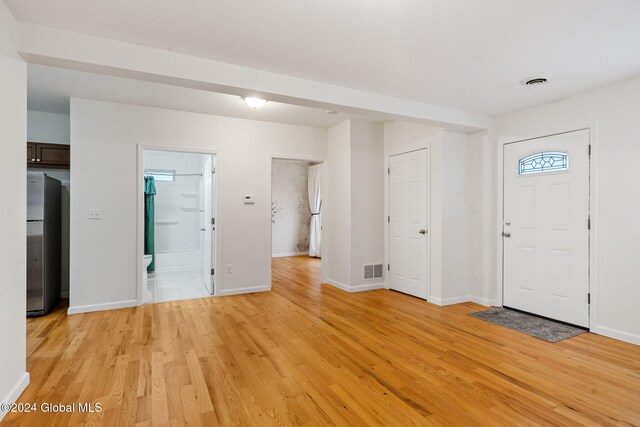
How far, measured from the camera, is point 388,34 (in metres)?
2.32

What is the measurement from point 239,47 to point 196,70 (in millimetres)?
419

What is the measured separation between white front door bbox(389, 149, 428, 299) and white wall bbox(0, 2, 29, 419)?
4182mm

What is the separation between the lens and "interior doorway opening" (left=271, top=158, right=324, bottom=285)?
30.1 feet

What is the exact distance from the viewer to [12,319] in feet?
6.86

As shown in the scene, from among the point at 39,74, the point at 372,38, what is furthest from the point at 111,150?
the point at 372,38

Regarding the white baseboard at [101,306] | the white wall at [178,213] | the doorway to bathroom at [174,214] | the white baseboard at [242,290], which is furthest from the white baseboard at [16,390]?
the white wall at [178,213]

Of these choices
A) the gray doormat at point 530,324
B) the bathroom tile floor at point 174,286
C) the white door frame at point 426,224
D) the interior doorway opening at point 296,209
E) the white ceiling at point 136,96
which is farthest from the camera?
the interior doorway opening at point 296,209

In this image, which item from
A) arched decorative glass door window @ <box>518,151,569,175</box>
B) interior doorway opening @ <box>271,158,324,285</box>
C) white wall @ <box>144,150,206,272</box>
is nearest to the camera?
arched decorative glass door window @ <box>518,151,569,175</box>

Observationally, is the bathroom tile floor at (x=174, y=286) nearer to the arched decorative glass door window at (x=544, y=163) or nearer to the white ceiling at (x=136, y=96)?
the white ceiling at (x=136, y=96)

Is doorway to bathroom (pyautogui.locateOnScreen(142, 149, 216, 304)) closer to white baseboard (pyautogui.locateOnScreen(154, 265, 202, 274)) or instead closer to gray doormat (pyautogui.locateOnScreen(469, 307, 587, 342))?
white baseboard (pyautogui.locateOnScreen(154, 265, 202, 274))

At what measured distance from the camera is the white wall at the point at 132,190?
13.3ft

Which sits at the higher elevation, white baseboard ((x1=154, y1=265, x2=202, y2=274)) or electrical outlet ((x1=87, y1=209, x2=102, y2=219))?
electrical outlet ((x1=87, y1=209, x2=102, y2=219))

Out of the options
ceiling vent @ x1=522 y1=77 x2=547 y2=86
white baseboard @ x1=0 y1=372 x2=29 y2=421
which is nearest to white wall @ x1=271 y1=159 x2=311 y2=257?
ceiling vent @ x1=522 y1=77 x2=547 y2=86

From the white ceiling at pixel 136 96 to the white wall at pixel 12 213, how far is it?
1.34 m
